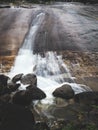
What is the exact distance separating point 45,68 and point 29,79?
1.95 m

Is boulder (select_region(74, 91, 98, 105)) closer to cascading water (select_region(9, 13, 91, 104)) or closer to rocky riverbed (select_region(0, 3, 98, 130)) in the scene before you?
rocky riverbed (select_region(0, 3, 98, 130))

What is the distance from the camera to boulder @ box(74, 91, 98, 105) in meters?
10.1

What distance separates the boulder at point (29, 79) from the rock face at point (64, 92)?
1065mm

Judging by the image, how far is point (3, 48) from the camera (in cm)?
1595

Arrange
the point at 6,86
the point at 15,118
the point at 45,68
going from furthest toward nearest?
1. the point at 45,68
2. the point at 6,86
3. the point at 15,118

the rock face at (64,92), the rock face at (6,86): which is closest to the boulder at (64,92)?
the rock face at (64,92)

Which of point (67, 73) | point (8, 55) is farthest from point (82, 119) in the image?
point (8, 55)

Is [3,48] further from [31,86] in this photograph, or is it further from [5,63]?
[31,86]

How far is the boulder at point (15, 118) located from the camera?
7660 mm

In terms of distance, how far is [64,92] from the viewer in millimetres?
10570

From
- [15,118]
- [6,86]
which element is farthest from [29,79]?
[15,118]

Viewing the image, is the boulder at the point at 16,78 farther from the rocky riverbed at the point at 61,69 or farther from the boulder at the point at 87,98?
the boulder at the point at 87,98

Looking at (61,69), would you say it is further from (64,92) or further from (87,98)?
(87,98)

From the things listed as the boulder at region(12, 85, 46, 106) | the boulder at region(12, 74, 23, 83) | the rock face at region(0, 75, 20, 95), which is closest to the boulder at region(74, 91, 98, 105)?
the boulder at region(12, 85, 46, 106)
